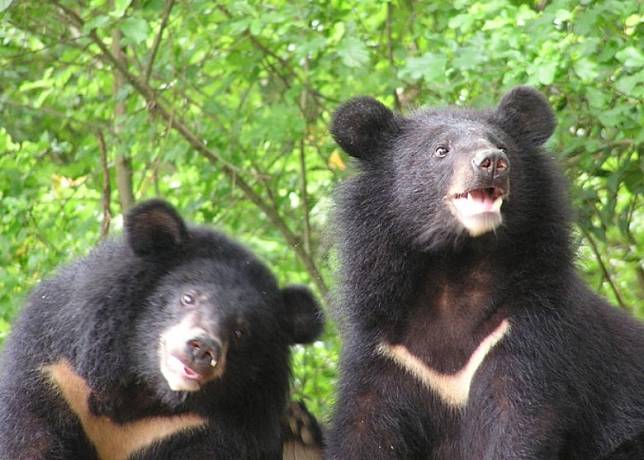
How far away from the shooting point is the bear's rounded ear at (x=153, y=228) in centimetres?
730

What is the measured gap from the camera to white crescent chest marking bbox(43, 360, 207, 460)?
7.23 metres

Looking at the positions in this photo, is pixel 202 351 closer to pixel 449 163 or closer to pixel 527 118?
pixel 449 163

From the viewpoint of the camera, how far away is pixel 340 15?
9.44m

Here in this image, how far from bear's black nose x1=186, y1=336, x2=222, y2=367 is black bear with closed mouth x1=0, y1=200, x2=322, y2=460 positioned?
2.6 inches

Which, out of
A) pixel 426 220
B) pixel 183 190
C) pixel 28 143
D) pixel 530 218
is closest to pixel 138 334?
pixel 426 220

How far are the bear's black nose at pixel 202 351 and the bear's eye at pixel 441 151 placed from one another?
56.4 inches

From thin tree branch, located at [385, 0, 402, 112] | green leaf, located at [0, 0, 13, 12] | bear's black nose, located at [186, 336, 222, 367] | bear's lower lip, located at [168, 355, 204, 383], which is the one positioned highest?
green leaf, located at [0, 0, 13, 12]

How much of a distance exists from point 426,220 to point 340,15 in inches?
110

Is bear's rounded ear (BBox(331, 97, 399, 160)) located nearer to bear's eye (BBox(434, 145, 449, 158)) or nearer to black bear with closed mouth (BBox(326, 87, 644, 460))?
black bear with closed mouth (BBox(326, 87, 644, 460))

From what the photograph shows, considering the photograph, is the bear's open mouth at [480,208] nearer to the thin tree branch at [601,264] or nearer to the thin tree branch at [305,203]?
the thin tree branch at [601,264]

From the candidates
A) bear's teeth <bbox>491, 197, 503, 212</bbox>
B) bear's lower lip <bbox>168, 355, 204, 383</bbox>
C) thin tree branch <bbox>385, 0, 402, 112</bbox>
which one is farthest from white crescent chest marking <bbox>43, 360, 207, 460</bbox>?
thin tree branch <bbox>385, 0, 402, 112</bbox>

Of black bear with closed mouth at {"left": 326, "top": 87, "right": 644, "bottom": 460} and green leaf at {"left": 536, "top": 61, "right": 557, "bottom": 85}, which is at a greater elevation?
green leaf at {"left": 536, "top": 61, "right": 557, "bottom": 85}

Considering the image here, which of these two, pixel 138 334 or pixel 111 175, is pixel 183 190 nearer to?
pixel 111 175

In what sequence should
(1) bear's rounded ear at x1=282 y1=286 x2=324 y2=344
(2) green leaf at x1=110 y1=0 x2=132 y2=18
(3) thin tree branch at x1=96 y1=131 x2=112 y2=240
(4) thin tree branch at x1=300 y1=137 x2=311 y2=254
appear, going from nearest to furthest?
(1) bear's rounded ear at x1=282 y1=286 x2=324 y2=344 → (2) green leaf at x1=110 y1=0 x2=132 y2=18 → (3) thin tree branch at x1=96 y1=131 x2=112 y2=240 → (4) thin tree branch at x1=300 y1=137 x2=311 y2=254
